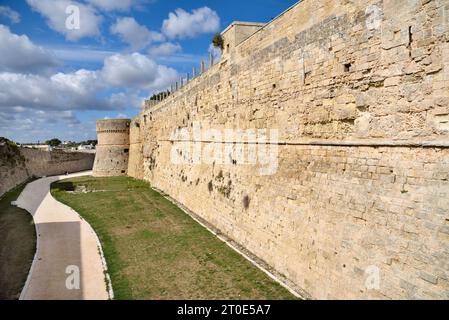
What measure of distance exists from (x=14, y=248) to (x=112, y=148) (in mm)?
19932

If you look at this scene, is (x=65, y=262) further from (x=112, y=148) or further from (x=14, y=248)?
(x=112, y=148)

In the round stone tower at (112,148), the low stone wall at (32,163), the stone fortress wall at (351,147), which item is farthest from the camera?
the round stone tower at (112,148)

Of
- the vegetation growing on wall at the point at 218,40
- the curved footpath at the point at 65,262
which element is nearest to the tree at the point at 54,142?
the curved footpath at the point at 65,262

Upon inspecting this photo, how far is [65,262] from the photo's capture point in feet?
28.1

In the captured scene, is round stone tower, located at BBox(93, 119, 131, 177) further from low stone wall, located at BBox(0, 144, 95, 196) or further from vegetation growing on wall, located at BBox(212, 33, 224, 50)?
vegetation growing on wall, located at BBox(212, 33, 224, 50)

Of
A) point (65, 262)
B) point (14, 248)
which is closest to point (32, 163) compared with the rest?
point (14, 248)

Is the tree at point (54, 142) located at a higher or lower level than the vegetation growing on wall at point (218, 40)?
lower

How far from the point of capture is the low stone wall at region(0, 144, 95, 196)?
19.9m

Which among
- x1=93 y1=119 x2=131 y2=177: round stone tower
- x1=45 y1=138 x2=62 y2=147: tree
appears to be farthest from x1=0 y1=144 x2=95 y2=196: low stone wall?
x1=45 y1=138 x2=62 y2=147: tree

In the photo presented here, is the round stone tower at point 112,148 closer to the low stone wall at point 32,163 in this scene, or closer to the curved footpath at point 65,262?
the low stone wall at point 32,163

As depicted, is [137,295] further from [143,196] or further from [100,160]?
[100,160]

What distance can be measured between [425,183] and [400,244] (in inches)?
34.3

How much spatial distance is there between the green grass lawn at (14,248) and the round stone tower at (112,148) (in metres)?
13.3

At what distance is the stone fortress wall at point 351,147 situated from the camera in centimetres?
434
